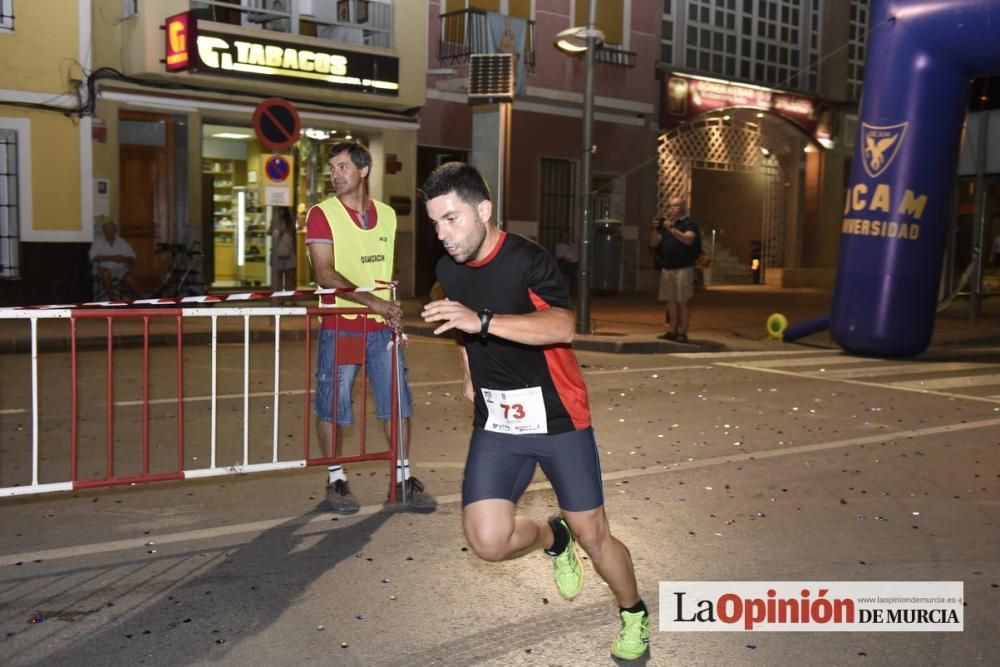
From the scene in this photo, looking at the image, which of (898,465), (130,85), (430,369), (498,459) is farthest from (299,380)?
(130,85)

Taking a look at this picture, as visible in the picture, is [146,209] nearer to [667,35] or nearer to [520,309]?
[667,35]

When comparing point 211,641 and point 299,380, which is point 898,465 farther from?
point 299,380

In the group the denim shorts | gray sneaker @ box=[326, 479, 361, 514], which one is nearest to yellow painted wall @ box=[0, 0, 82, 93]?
the denim shorts

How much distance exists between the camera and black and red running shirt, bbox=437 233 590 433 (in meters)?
3.87

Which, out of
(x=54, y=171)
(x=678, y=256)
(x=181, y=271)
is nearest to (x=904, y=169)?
(x=678, y=256)

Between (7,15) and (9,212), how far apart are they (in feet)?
9.72

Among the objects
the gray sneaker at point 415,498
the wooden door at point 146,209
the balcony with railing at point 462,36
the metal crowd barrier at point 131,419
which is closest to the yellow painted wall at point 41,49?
the wooden door at point 146,209

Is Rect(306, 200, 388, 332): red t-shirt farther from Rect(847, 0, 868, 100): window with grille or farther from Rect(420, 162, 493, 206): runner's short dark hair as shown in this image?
Rect(847, 0, 868, 100): window with grille

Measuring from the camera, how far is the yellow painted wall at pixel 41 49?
1700cm

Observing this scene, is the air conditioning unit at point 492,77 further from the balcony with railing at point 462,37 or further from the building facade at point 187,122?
the balcony with railing at point 462,37

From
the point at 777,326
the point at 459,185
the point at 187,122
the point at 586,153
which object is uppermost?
the point at 187,122

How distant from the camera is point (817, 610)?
4684 millimetres

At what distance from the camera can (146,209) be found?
62.5ft

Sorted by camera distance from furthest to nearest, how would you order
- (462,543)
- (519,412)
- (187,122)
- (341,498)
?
(187,122) < (341,498) < (462,543) < (519,412)
